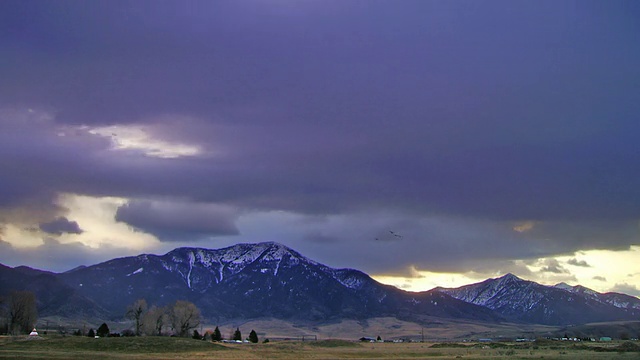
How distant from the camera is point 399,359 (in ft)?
392

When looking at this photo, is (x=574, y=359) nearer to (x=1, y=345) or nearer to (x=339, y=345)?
(x=339, y=345)

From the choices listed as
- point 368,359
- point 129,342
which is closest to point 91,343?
point 129,342

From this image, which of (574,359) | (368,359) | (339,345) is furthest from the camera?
(339,345)

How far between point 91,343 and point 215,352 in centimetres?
2710

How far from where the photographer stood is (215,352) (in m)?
127

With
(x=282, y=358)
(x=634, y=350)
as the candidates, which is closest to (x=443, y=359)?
(x=282, y=358)

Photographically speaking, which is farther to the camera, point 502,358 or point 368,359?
point 368,359

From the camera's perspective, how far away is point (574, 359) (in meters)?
106

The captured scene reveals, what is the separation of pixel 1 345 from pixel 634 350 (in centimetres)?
14159

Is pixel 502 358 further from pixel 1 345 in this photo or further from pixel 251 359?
pixel 1 345

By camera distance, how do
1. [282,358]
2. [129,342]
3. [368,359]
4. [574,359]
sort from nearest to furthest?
[574,359] < [282,358] < [368,359] < [129,342]

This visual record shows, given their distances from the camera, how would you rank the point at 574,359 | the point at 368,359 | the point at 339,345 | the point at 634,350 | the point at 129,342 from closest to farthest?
the point at 574,359
the point at 368,359
the point at 129,342
the point at 634,350
the point at 339,345

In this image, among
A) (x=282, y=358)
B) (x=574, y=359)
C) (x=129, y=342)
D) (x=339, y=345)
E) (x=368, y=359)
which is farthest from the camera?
(x=339, y=345)

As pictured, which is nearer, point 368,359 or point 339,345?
point 368,359
